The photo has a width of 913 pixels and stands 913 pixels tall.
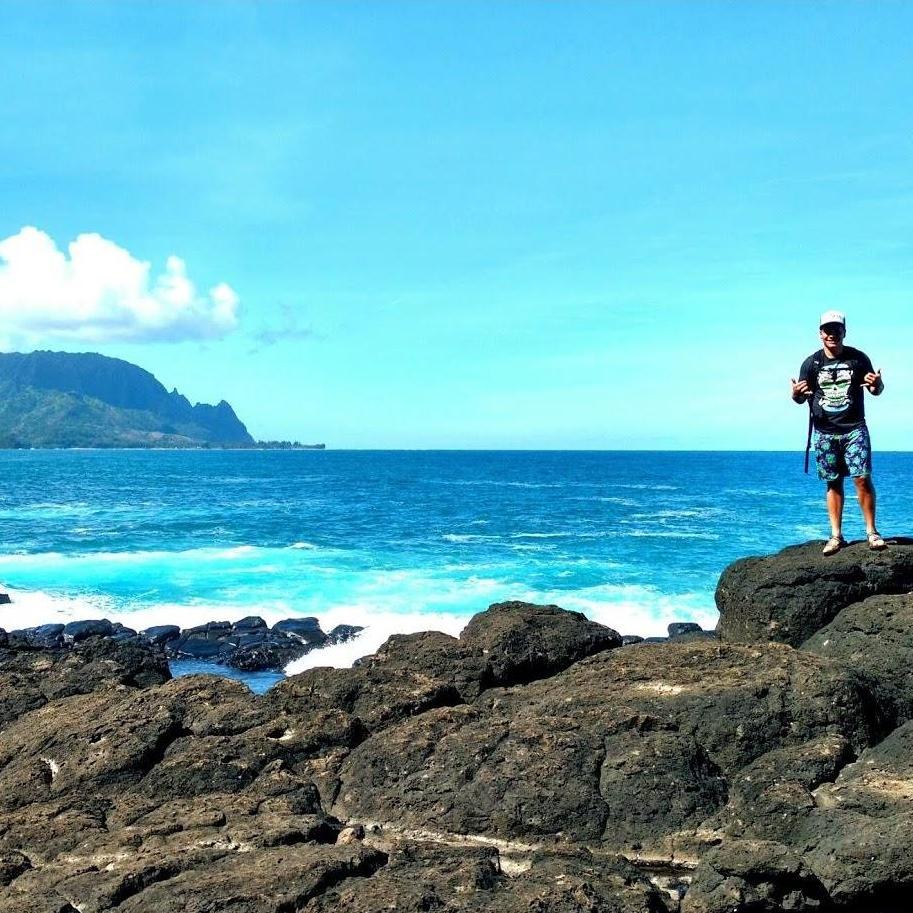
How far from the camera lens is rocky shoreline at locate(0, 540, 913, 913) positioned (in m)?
5.63

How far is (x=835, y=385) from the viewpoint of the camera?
1049 cm

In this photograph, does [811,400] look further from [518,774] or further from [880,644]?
[518,774]

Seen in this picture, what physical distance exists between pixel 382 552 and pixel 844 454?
30272 mm

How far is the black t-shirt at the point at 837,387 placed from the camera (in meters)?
10.4

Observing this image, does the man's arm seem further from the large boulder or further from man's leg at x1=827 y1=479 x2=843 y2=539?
the large boulder

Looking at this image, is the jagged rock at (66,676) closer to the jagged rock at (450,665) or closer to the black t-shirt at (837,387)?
the jagged rock at (450,665)

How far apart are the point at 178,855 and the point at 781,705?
16.9ft

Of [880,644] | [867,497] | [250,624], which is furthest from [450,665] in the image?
[250,624]

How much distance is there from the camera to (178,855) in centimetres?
604

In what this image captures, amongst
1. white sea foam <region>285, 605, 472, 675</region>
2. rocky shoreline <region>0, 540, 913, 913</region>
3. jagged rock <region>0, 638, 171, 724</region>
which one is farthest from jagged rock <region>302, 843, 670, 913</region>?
white sea foam <region>285, 605, 472, 675</region>

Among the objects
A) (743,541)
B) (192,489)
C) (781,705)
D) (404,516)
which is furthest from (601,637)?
(192,489)

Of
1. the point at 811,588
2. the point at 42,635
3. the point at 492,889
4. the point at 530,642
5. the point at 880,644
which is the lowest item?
the point at 42,635

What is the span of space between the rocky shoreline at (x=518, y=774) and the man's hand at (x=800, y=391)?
194cm

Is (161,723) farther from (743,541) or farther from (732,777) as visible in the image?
(743,541)
